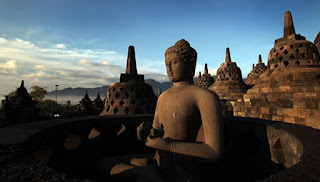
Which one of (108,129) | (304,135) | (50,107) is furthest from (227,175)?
(50,107)

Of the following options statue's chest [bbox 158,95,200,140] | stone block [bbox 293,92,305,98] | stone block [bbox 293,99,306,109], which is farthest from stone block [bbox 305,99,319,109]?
statue's chest [bbox 158,95,200,140]

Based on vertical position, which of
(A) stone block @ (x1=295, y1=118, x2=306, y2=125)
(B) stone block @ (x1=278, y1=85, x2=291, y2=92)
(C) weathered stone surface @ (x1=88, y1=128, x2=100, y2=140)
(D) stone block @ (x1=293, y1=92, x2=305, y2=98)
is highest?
(B) stone block @ (x1=278, y1=85, x2=291, y2=92)

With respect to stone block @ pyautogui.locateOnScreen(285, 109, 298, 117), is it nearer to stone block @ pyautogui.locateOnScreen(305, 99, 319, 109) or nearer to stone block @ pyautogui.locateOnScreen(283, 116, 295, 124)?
stone block @ pyautogui.locateOnScreen(283, 116, 295, 124)

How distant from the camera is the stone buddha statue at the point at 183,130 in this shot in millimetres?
2107

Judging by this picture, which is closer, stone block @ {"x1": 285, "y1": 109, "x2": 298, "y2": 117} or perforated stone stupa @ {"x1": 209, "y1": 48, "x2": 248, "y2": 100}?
stone block @ {"x1": 285, "y1": 109, "x2": 298, "y2": 117}

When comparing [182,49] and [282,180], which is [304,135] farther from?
[182,49]

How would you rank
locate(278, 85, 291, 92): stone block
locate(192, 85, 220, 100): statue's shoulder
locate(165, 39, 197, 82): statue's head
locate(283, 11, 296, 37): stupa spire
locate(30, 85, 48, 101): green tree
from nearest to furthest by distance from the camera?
1. locate(192, 85, 220, 100): statue's shoulder
2. locate(165, 39, 197, 82): statue's head
3. locate(278, 85, 291, 92): stone block
4. locate(283, 11, 296, 37): stupa spire
5. locate(30, 85, 48, 101): green tree

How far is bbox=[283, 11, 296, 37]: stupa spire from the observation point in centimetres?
871

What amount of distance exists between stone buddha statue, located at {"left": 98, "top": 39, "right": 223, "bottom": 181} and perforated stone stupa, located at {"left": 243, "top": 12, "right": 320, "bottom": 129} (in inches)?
205

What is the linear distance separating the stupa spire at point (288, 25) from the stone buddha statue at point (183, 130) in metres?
9.10

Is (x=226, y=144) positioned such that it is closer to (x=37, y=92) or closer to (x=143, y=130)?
(x=143, y=130)

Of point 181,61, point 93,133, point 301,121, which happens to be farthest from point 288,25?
point 93,133

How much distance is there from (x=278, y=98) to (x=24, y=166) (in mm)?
7546

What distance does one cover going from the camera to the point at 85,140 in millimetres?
3783
